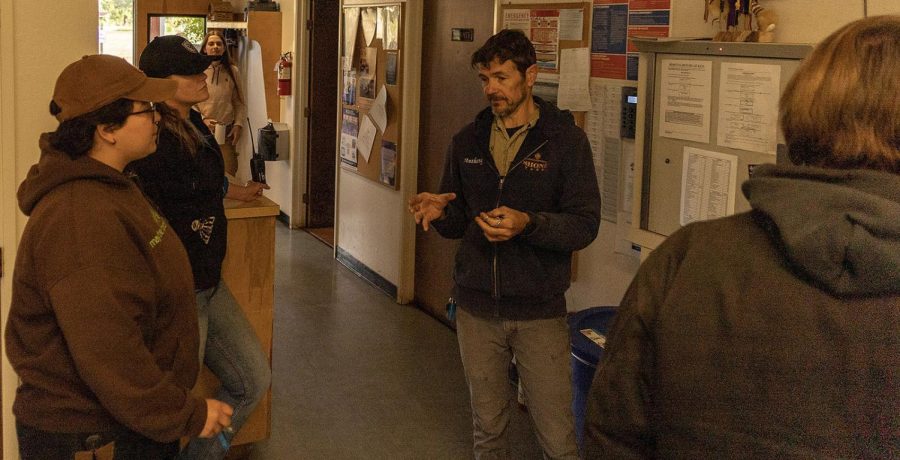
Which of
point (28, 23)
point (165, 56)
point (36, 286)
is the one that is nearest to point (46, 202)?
point (36, 286)

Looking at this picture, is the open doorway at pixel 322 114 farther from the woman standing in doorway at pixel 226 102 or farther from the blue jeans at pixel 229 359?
the blue jeans at pixel 229 359

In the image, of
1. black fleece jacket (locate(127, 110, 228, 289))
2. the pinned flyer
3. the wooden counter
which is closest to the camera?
black fleece jacket (locate(127, 110, 228, 289))

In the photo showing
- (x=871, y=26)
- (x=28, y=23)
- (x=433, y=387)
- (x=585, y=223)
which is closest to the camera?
(x=871, y=26)

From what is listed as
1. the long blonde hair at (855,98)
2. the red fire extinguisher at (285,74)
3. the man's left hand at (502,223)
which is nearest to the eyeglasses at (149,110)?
the man's left hand at (502,223)

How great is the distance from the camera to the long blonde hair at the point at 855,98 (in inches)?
45.8

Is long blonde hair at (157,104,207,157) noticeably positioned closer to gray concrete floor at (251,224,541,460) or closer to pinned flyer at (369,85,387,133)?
gray concrete floor at (251,224,541,460)

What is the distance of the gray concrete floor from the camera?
3561 mm

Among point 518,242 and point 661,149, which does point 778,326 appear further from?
point 661,149

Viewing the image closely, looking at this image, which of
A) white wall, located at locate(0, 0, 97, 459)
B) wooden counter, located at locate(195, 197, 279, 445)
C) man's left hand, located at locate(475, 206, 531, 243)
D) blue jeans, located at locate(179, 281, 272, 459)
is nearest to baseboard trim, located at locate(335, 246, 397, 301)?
wooden counter, located at locate(195, 197, 279, 445)

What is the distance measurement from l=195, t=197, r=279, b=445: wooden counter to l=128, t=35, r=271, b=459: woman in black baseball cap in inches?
11.4

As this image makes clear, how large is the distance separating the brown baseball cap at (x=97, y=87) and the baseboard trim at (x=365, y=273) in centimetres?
365

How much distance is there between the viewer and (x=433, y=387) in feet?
13.6

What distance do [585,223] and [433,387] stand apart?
179 cm

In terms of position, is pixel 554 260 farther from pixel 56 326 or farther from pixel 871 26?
pixel 871 26
